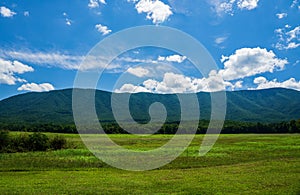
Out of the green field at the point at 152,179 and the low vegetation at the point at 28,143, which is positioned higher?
the low vegetation at the point at 28,143

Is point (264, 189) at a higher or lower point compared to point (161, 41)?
lower

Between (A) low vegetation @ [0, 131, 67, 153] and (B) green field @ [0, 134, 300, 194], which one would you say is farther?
(A) low vegetation @ [0, 131, 67, 153]

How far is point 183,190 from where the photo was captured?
2288cm

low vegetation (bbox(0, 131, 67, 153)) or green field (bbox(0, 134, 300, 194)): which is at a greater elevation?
low vegetation (bbox(0, 131, 67, 153))

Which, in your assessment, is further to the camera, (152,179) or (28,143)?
(28,143)

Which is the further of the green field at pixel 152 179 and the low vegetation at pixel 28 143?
the low vegetation at pixel 28 143

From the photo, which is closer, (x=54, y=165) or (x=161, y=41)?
(x=161, y=41)

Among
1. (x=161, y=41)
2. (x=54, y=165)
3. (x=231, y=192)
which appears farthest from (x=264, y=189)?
(x=54, y=165)

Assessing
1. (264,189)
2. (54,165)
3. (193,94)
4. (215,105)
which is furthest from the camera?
(54,165)

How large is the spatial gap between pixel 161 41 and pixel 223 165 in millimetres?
21951

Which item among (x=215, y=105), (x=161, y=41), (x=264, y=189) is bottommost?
(x=264, y=189)

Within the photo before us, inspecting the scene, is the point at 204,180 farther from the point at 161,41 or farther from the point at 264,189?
the point at 161,41

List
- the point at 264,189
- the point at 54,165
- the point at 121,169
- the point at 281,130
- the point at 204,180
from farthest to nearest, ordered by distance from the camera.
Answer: the point at 281,130 < the point at 54,165 < the point at 121,169 < the point at 204,180 < the point at 264,189

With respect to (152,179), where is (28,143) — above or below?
above
